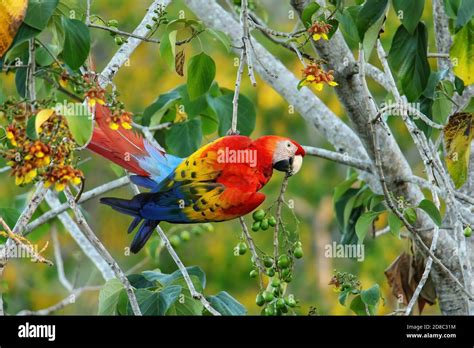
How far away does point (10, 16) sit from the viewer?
165 cm

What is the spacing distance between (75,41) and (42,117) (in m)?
0.46

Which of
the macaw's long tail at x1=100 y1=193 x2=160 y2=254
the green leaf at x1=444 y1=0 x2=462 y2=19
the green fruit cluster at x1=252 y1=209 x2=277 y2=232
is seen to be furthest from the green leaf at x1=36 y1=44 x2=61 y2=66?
the green leaf at x1=444 y1=0 x2=462 y2=19

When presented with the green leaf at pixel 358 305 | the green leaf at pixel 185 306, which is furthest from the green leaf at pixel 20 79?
the green leaf at pixel 358 305

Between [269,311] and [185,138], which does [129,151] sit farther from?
[185,138]

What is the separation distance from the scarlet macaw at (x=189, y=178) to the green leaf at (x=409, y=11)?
0.45m

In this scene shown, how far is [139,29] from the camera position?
86.5 inches

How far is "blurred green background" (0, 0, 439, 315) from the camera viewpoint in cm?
632

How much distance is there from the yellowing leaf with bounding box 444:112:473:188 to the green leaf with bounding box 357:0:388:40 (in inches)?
16.8

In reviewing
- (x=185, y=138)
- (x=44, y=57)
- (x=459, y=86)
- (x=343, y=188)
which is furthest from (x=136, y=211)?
(x=343, y=188)

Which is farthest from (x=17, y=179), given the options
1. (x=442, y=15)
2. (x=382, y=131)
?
(x=442, y=15)

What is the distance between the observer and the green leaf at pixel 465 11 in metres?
1.82

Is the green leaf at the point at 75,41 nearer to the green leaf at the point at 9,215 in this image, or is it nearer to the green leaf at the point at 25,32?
the green leaf at the point at 25,32
